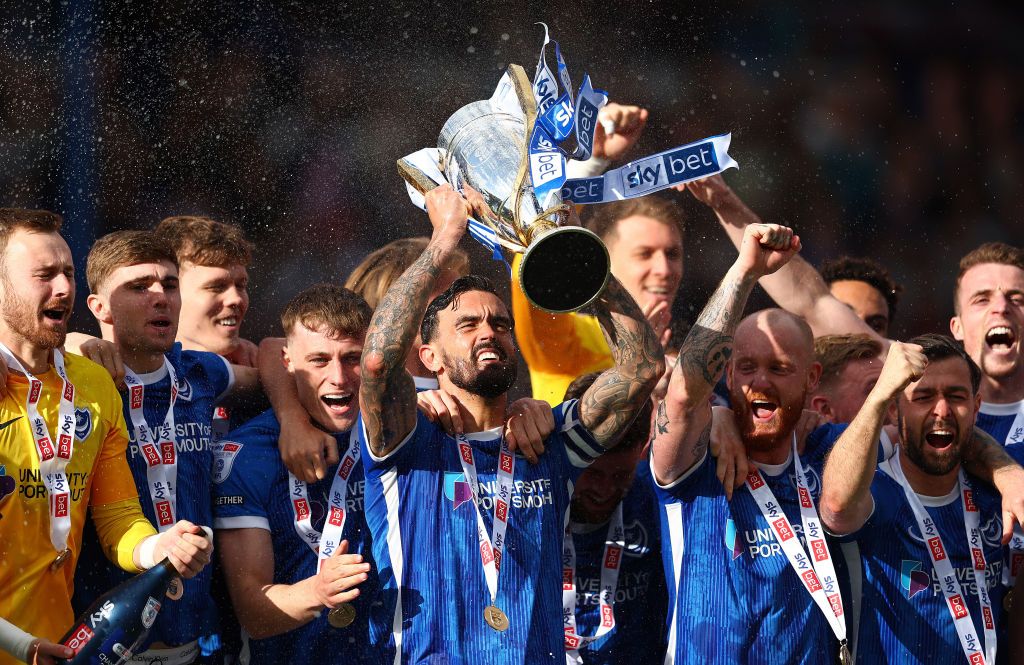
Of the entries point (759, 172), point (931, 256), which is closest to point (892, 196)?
point (931, 256)

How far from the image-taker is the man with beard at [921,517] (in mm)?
3740

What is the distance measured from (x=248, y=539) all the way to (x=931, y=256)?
5928mm

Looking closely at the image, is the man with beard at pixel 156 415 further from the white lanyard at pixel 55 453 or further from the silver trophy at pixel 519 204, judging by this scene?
the silver trophy at pixel 519 204

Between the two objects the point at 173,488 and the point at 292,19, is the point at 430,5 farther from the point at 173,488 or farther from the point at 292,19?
the point at 173,488

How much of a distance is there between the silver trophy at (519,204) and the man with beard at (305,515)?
57 centimetres

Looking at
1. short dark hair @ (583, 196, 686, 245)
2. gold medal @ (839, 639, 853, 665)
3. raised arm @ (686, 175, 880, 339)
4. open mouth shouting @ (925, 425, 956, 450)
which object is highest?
short dark hair @ (583, 196, 686, 245)

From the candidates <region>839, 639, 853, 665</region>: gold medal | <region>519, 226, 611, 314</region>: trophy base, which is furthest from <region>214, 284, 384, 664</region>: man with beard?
<region>839, 639, 853, 665</region>: gold medal

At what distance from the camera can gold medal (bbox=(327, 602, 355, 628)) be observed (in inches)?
140

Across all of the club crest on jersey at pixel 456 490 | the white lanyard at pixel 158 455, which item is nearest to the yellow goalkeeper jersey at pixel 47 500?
the white lanyard at pixel 158 455

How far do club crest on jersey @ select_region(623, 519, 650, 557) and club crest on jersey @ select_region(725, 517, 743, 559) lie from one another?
0.32 m

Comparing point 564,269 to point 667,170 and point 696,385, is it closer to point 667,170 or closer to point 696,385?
point 667,170

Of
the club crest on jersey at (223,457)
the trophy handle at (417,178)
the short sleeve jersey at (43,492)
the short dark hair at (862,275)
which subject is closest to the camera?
the short sleeve jersey at (43,492)

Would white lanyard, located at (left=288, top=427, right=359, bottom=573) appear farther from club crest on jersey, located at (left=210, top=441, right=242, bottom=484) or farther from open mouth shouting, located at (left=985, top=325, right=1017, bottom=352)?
open mouth shouting, located at (left=985, top=325, right=1017, bottom=352)

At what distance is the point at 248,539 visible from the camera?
12.0ft
